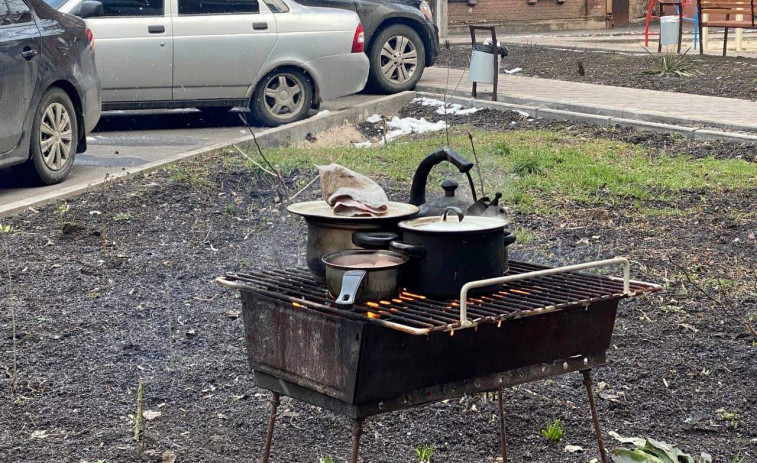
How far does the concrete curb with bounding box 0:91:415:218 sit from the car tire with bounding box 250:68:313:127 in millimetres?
470

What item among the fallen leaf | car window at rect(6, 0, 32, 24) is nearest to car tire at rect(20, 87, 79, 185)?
car window at rect(6, 0, 32, 24)

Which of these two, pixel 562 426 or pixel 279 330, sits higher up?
pixel 279 330

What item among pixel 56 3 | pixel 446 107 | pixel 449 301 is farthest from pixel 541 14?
pixel 449 301

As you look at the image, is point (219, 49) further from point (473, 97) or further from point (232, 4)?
point (473, 97)

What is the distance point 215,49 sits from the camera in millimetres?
12344

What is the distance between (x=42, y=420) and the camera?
4.58 meters

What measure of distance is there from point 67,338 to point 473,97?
8.92 m

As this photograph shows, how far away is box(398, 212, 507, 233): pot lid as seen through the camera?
11.1 feet

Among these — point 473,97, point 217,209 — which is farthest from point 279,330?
point 473,97

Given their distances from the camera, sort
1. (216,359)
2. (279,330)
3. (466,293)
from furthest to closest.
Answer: (216,359), (279,330), (466,293)

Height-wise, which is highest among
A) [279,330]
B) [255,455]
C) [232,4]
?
[232,4]

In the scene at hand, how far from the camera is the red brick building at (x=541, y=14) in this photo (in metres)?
30.5

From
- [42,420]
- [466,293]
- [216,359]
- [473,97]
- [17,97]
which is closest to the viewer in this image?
[466,293]

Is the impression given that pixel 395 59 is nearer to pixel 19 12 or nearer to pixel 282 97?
pixel 282 97
